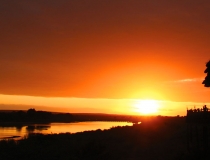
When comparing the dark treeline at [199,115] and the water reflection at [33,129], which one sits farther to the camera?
the water reflection at [33,129]

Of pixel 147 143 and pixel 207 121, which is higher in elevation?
pixel 207 121

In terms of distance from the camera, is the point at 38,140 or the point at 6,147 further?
the point at 38,140

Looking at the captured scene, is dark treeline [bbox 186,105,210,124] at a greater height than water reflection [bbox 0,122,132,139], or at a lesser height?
greater

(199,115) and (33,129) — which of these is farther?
(33,129)

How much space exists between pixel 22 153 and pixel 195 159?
15.2m

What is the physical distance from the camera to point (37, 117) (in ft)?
439

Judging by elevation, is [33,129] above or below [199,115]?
below

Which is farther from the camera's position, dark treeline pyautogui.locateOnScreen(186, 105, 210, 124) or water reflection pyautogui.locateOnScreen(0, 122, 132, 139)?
water reflection pyautogui.locateOnScreen(0, 122, 132, 139)

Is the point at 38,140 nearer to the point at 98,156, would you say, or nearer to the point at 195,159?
the point at 98,156

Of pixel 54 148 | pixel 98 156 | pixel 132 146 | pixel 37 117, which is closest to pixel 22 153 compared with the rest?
pixel 54 148

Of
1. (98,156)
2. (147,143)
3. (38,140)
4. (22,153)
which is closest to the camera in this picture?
(98,156)

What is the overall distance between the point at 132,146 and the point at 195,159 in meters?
12.4

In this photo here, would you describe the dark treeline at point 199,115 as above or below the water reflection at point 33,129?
above

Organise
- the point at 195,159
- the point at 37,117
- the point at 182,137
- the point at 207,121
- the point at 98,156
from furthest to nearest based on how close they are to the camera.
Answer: the point at 37,117 → the point at 182,137 → the point at 98,156 → the point at 207,121 → the point at 195,159
